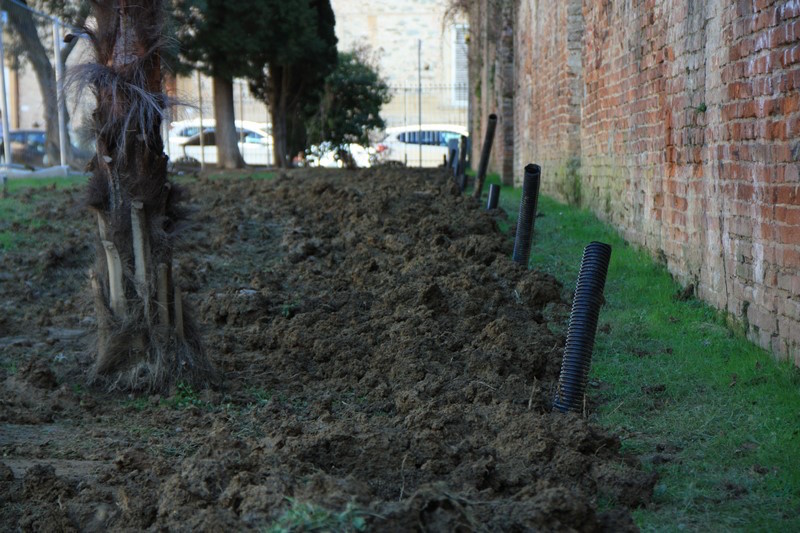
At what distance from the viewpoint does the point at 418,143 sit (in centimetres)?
2897

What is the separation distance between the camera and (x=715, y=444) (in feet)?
13.5

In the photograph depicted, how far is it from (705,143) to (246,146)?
76.4ft

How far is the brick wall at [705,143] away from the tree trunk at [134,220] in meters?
3.04

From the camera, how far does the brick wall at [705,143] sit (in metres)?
5.00

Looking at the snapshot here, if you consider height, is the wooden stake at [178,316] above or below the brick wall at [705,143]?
below

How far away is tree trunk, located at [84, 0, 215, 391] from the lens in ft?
17.3

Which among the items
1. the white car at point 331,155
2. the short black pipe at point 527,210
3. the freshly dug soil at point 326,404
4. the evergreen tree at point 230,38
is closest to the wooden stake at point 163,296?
the freshly dug soil at point 326,404

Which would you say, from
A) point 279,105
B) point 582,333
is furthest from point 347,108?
point 582,333

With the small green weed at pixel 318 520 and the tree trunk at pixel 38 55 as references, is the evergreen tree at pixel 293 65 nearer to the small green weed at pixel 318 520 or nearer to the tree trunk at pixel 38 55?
the tree trunk at pixel 38 55

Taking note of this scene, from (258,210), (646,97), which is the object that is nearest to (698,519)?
(646,97)

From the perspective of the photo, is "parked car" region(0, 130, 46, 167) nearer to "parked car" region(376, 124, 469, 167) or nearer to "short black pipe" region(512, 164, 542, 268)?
"parked car" region(376, 124, 469, 167)

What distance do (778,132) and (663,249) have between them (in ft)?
8.76

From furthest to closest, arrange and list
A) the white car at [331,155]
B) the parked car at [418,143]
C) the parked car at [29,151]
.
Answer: the parked car at [418,143] → the white car at [331,155] → the parked car at [29,151]

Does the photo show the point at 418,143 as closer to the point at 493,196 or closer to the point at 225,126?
the point at 225,126
